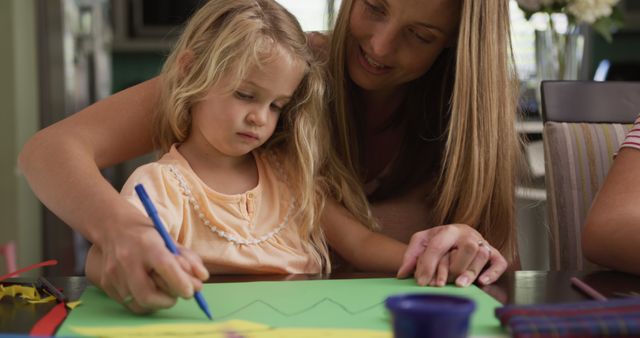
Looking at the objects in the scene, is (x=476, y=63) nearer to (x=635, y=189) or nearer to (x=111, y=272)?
(x=635, y=189)

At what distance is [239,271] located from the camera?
120 centimetres

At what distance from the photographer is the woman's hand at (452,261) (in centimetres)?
106

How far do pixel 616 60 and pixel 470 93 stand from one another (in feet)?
13.3

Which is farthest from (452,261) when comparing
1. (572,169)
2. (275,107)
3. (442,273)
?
(572,169)

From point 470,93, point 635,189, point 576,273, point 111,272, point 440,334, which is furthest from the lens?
point 470,93

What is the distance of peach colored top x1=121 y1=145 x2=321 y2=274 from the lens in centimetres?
115

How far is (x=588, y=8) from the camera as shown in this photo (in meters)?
2.52

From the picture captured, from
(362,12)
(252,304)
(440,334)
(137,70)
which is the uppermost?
(362,12)

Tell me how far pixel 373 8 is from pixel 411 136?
0.29 meters

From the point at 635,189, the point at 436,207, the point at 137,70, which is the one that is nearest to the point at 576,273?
the point at 635,189

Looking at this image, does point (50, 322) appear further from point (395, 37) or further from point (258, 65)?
point (395, 37)

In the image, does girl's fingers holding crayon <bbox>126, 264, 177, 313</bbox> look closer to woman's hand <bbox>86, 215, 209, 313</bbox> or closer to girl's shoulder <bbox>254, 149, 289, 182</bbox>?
woman's hand <bbox>86, 215, 209, 313</bbox>

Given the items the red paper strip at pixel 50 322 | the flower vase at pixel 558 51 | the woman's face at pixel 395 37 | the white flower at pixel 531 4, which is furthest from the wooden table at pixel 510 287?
the flower vase at pixel 558 51

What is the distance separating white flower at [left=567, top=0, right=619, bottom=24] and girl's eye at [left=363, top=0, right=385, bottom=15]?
49.4 inches
